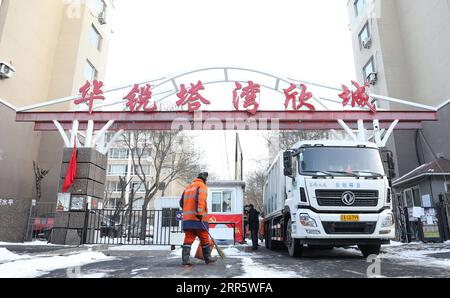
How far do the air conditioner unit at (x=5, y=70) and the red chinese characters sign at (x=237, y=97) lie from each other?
3805 mm

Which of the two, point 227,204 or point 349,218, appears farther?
Answer: point 227,204

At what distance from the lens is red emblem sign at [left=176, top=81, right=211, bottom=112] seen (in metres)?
14.1

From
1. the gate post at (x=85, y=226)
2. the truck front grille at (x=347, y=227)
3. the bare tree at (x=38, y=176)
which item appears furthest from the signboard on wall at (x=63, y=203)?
the truck front grille at (x=347, y=227)

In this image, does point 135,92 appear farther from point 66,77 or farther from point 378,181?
point 378,181

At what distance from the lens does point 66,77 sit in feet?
65.2

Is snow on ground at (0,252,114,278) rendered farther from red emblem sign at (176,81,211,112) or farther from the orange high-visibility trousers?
red emblem sign at (176,81,211,112)

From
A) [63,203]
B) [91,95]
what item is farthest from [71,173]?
[91,95]

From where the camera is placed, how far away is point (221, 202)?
16641 mm

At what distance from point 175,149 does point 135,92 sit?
51.7 ft

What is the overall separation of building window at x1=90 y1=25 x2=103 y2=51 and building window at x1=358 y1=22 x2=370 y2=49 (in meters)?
19.1

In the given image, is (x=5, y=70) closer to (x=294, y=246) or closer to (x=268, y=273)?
(x=294, y=246)

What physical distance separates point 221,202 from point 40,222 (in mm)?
9299

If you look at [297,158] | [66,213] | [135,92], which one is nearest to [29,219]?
[66,213]
